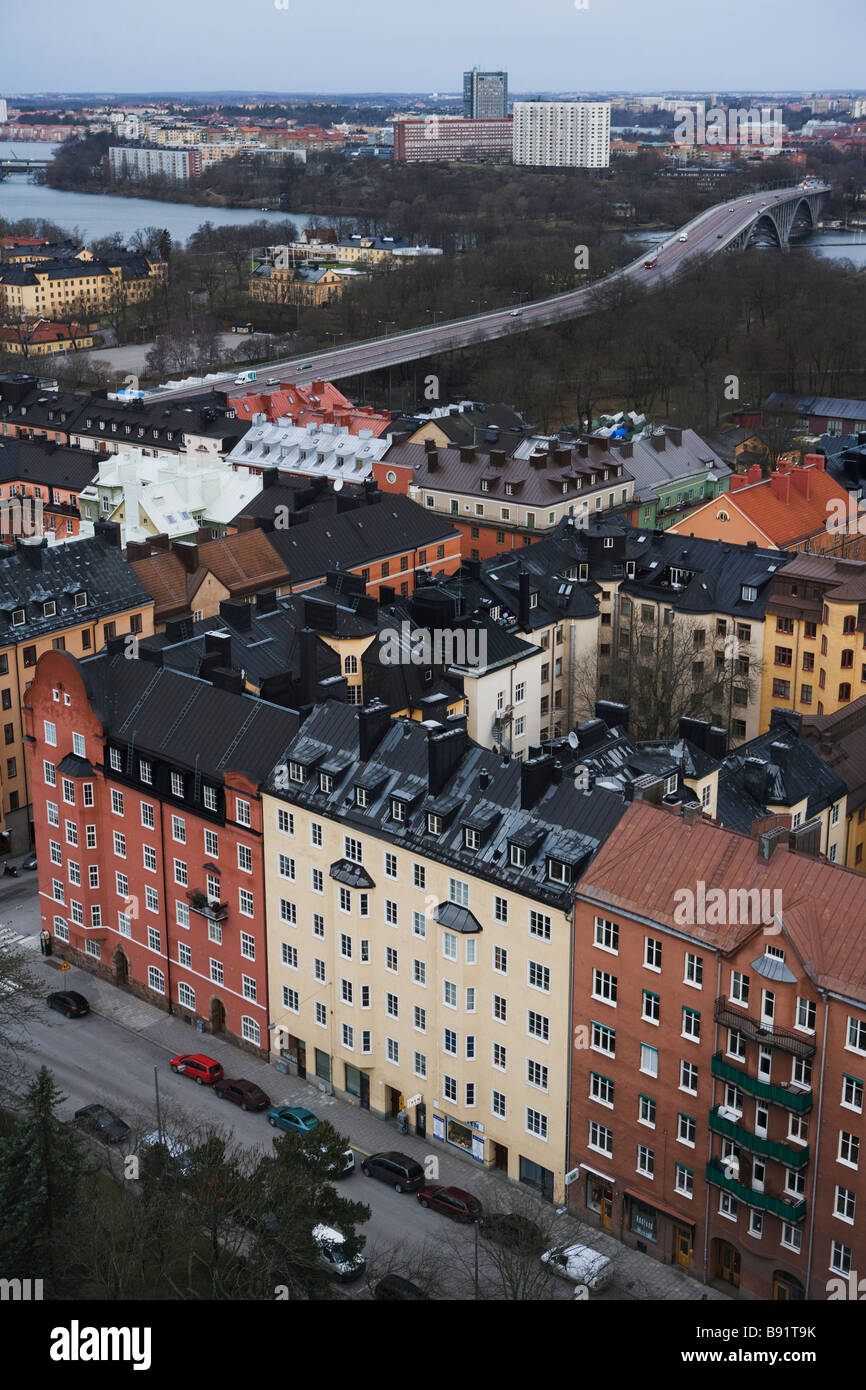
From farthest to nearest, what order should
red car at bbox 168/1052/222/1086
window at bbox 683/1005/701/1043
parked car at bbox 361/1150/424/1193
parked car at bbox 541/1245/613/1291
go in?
red car at bbox 168/1052/222/1086 → parked car at bbox 361/1150/424/1193 → parked car at bbox 541/1245/613/1291 → window at bbox 683/1005/701/1043

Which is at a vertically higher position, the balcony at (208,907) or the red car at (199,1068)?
the balcony at (208,907)

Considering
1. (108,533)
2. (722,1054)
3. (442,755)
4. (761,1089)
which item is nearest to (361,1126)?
(442,755)

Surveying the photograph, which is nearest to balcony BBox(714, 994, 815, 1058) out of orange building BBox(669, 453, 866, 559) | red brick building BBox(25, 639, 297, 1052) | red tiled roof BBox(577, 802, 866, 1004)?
red tiled roof BBox(577, 802, 866, 1004)

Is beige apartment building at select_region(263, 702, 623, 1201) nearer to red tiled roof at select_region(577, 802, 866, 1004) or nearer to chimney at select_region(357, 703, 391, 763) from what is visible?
chimney at select_region(357, 703, 391, 763)

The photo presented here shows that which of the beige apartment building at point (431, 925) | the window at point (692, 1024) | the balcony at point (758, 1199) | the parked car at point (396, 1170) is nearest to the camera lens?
the balcony at point (758, 1199)

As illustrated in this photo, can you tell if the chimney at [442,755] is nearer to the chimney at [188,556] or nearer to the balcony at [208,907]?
the balcony at [208,907]

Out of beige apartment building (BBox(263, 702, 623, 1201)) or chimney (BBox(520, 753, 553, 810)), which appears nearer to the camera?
beige apartment building (BBox(263, 702, 623, 1201))

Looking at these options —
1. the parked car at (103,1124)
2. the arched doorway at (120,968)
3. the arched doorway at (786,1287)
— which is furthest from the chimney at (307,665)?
the arched doorway at (786,1287)
